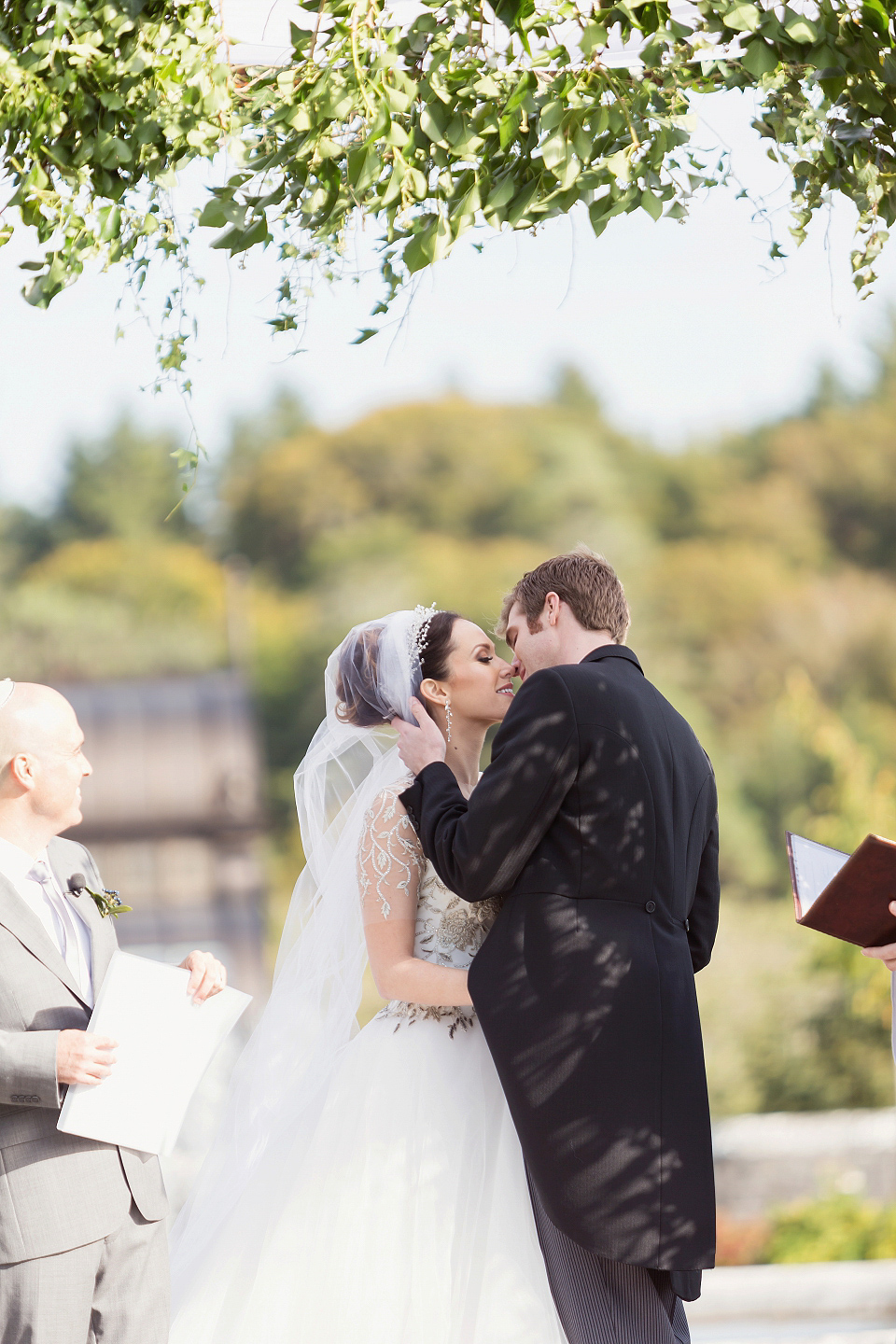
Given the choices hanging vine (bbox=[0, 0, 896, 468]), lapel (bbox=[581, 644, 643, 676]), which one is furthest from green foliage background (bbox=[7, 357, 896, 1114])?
hanging vine (bbox=[0, 0, 896, 468])

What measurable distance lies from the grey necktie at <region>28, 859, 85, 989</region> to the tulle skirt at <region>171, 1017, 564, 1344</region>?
65 centimetres

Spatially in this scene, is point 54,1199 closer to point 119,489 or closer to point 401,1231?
point 401,1231

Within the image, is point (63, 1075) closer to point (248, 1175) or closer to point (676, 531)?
point (248, 1175)

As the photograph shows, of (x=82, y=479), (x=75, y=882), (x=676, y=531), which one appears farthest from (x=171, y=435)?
(x=75, y=882)

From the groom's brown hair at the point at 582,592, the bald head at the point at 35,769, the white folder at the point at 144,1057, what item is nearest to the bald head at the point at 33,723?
the bald head at the point at 35,769

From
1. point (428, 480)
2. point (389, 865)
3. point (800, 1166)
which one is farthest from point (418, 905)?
point (428, 480)

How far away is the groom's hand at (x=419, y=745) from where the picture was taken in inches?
106

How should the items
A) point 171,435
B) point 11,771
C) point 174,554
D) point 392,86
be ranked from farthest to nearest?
point 171,435
point 174,554
point 11,771
point 392,86

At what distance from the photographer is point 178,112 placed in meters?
2.17

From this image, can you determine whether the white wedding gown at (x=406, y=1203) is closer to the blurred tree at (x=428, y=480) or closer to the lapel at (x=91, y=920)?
the lapel at (x=91, y=920)

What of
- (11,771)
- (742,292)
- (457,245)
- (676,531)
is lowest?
(676,531)

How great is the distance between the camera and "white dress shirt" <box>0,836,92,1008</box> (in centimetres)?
250

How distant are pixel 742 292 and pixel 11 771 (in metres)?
21.3

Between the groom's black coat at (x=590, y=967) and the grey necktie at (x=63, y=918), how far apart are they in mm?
756
